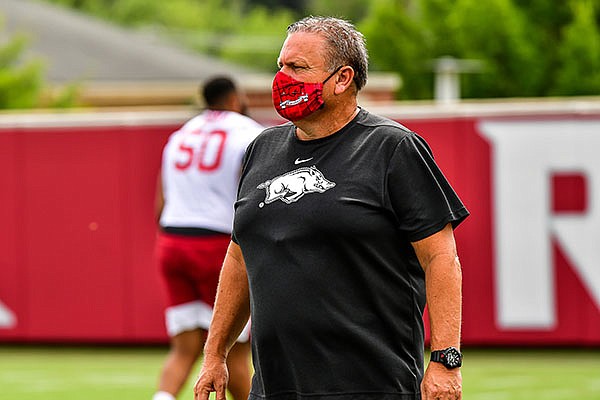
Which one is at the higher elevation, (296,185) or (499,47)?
(499,47)

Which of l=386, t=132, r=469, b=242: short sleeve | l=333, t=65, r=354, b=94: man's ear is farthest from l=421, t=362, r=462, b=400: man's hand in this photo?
l=333, t=65, r=354, b=94: man's ear

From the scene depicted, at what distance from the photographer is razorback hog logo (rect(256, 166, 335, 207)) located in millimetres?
4398

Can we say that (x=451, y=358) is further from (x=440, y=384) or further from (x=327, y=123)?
(x=327, y=123)

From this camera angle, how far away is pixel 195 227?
8.07 metres

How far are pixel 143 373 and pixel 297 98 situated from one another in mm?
7298

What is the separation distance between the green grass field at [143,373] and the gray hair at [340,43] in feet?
18.6

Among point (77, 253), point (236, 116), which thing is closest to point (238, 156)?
point (236, 116)

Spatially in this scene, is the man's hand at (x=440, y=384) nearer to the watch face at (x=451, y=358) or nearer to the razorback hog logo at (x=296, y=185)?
the watch face at (x=451, y=358)

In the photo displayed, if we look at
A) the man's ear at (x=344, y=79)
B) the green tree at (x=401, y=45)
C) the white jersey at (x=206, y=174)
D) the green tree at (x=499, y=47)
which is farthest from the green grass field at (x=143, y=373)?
the green tree at (x=401, y=45)

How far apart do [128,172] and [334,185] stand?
336 inches

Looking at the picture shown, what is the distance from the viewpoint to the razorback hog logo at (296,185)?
440 centimetres

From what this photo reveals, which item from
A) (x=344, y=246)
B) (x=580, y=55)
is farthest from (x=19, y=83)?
(x=344, y=246)

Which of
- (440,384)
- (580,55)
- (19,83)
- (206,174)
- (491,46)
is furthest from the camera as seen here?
(19,83)

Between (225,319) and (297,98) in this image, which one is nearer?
(297,98)
